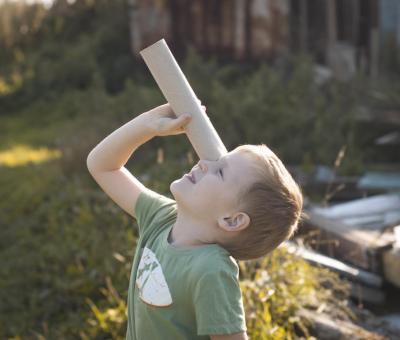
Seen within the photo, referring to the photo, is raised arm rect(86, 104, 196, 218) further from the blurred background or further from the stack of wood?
the stack of wood

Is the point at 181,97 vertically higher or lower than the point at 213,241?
higher

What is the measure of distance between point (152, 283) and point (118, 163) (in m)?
0.56

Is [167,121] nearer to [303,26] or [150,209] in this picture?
[150,209]

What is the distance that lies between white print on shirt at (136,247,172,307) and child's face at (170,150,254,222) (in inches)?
8.3

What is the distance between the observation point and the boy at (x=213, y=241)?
204 centimetres

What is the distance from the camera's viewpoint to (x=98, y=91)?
8.97 m

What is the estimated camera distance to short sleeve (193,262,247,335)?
2.00 m

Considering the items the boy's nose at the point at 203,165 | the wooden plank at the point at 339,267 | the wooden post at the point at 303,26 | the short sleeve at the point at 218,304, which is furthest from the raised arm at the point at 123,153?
the wooden post at the point at 303,26

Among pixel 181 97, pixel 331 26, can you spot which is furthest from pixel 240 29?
pixel 181 97

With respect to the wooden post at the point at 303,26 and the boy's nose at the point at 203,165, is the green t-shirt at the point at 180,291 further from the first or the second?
the wooden post at the point at 303,26

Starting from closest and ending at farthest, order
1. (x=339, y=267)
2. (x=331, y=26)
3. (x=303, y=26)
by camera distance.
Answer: (x=339, y=267) < (x=331, y=26) < (x=303, y=26)

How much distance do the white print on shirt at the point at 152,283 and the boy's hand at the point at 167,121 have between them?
1.27 ft

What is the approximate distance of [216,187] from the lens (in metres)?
2.15

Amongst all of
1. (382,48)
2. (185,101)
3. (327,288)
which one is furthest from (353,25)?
(185,101)
